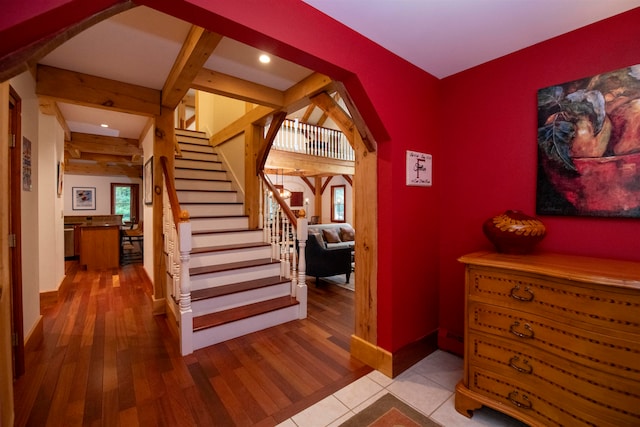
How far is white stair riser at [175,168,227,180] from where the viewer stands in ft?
14.4

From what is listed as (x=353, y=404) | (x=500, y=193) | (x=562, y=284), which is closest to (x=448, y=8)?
(x=500, y=193)

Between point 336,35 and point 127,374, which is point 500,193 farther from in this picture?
point 127,374

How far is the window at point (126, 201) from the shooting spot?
904 centimetres

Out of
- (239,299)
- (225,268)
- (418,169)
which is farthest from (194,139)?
(418,169)

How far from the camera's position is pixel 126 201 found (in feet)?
30.5

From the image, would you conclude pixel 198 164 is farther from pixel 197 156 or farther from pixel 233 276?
pixel 233 276

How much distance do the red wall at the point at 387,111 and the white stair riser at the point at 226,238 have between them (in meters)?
2.21

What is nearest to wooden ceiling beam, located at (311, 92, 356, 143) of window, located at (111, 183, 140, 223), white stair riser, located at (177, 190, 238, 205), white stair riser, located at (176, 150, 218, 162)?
white stair riser, located at (177, 190, 238, 205)

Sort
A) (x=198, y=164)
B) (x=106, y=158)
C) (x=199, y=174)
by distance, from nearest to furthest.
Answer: (x=199, y=174) < (x=198, y=164) < (x=106, y=158)

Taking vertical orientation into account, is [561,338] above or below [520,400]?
above

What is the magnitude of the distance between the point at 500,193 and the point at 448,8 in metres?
1.28

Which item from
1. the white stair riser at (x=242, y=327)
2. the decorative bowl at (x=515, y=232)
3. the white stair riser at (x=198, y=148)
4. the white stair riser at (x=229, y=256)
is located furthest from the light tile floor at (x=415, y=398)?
the white stair riser at (x=198, y=148)

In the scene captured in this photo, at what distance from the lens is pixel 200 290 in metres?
2.90

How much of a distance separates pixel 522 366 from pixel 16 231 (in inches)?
133
